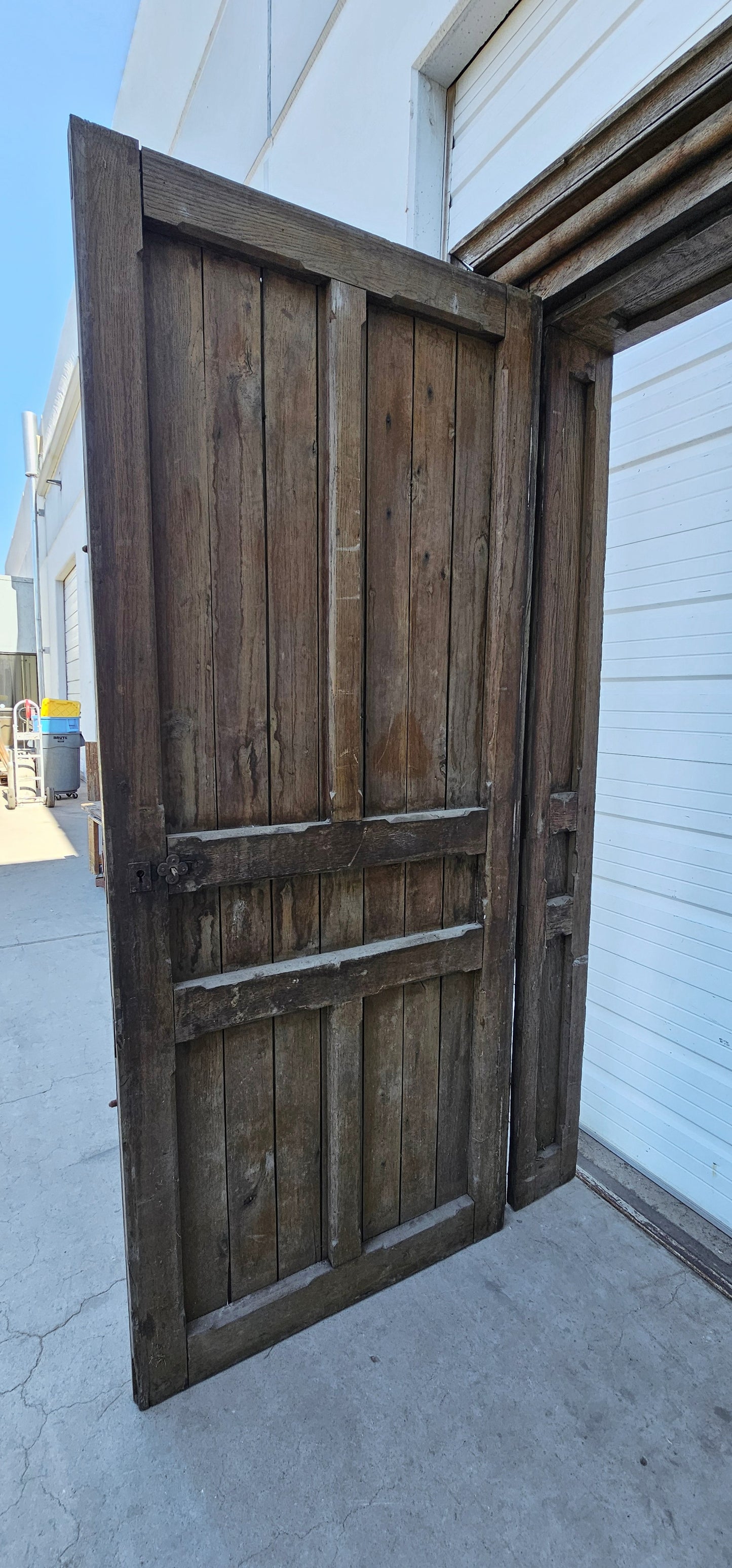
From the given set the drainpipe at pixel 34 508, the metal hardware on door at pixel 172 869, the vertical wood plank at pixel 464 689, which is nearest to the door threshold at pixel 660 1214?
the vertical wood plank at pixel 464 689

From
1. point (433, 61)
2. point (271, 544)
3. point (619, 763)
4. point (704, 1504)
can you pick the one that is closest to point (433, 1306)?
point (704, 1504)

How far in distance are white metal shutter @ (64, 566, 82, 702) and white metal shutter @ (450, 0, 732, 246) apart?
31.1 ft

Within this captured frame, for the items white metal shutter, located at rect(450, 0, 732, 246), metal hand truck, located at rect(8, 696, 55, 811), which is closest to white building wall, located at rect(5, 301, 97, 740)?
metal hand truck, located at rect(8, 696, 55, 811)

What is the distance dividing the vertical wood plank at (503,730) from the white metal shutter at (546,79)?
0.39 m

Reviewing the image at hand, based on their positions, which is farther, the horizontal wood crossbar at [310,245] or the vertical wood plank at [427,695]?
the vertical wood plank at [427,695]

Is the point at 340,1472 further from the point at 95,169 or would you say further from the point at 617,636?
the point at 95,169

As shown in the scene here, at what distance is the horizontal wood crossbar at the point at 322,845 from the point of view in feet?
3.84

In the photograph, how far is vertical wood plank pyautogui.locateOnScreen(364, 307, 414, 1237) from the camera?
1.31 m

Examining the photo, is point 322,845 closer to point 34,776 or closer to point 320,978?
point 320,978

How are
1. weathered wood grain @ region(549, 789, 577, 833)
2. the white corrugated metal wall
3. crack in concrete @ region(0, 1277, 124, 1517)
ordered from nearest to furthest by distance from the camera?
crack in concrete @ region(0, 1277, 124, 1517) < the white corrugated metal wall < weathered wood grain @ region(549, 789, 577, 833)

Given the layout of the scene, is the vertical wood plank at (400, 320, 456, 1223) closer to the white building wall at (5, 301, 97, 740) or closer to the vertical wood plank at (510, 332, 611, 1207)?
the vertical wood plank at (510, 332, 611, 1207)

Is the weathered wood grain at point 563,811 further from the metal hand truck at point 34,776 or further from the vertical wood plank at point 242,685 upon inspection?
the metal hand truck at point 34,776

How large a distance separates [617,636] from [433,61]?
5.35 ft

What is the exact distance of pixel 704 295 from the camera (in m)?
1.42
